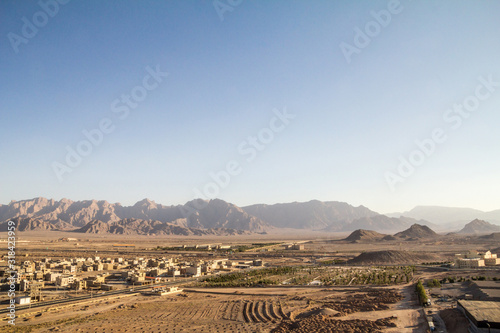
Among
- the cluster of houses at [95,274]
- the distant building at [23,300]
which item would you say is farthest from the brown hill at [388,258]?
the distant building at [23,300]

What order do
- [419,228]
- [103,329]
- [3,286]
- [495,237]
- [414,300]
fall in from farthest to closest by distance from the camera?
[419,228], [495,237], [3,286], [414,300], [103,329]

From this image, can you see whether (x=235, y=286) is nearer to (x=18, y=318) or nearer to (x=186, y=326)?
(x=186, y=326)

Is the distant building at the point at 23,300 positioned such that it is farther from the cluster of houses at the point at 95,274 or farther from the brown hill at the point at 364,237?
the brown hill at the point at 364,237

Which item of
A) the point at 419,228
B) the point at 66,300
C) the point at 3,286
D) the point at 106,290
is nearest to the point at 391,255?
the point at 106,290

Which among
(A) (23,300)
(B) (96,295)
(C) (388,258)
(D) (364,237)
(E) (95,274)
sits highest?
(A) (23,300)

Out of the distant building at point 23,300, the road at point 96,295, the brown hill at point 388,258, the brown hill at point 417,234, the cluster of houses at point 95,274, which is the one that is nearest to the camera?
the road at point 96,295

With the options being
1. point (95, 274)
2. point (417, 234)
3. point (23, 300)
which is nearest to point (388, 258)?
point (95, 274)

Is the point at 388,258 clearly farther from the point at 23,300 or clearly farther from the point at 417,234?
the point at 417,234

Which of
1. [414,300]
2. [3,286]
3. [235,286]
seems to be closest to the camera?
[414,300]
